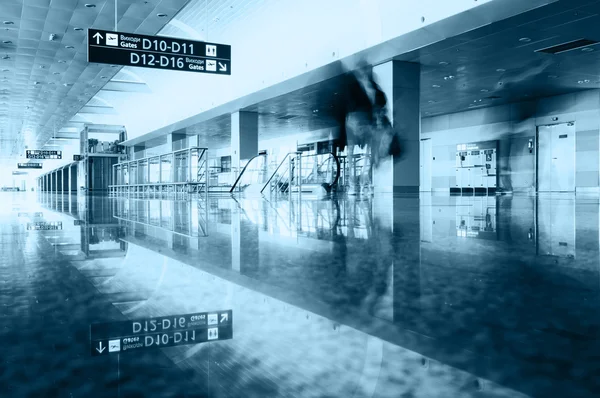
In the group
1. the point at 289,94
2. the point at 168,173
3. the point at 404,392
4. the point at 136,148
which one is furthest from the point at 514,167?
the point at 136,148

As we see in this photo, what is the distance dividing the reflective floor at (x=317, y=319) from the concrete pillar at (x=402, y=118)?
1224 cm

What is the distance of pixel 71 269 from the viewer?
7.37 ft

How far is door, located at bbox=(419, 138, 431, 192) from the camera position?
1095 inches

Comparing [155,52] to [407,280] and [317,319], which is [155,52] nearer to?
[407,280]

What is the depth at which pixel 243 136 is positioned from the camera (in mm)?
24875

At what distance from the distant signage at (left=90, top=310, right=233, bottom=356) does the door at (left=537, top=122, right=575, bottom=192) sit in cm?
2271

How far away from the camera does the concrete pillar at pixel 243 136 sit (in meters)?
24.7

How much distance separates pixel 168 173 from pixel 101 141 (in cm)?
2195

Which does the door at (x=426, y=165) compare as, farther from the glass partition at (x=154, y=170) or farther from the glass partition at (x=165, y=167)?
the glass partition at (x=154, y=170)

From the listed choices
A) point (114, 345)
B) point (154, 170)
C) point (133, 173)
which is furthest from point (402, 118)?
point (133, 173)

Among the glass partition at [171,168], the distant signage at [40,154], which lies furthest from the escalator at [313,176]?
the distant signage at [40,154]

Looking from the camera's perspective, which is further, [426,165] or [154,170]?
[426,165]

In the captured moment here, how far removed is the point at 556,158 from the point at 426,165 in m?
7.74

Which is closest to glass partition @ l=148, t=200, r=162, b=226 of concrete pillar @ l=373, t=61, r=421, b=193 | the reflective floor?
the reflective floor
